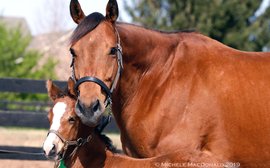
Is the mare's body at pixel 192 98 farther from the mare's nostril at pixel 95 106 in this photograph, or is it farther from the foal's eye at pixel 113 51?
the mare's nostril at pixel 95 106

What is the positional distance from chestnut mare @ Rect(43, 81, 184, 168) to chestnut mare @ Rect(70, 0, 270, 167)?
0.12 meters

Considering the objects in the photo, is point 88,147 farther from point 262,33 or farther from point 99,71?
point 262,33

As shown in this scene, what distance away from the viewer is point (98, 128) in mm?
4715

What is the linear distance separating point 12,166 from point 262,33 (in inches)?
522

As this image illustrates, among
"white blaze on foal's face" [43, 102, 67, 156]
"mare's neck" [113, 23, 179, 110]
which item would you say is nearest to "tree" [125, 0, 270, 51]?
"mare's neck" [113, 23, 179, 110]

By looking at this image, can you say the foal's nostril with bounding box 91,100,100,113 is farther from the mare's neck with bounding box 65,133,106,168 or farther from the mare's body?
the mare's neck with bounding box 65,133,106,168

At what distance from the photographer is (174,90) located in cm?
438

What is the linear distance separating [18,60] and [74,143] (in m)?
22.3

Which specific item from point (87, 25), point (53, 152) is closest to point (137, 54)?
point (87, 25)

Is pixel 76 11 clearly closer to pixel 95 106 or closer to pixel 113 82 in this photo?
pixel 113 82

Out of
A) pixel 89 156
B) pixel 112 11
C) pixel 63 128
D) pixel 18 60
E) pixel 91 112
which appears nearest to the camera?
pixel 91 112

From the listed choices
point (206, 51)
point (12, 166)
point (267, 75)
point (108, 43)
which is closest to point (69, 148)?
point (108, 43)

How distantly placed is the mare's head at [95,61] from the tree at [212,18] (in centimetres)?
1517

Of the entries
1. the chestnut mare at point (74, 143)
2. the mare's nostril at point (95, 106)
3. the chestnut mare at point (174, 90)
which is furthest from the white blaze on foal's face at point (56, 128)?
the mare's nostril at point (95, 106)
